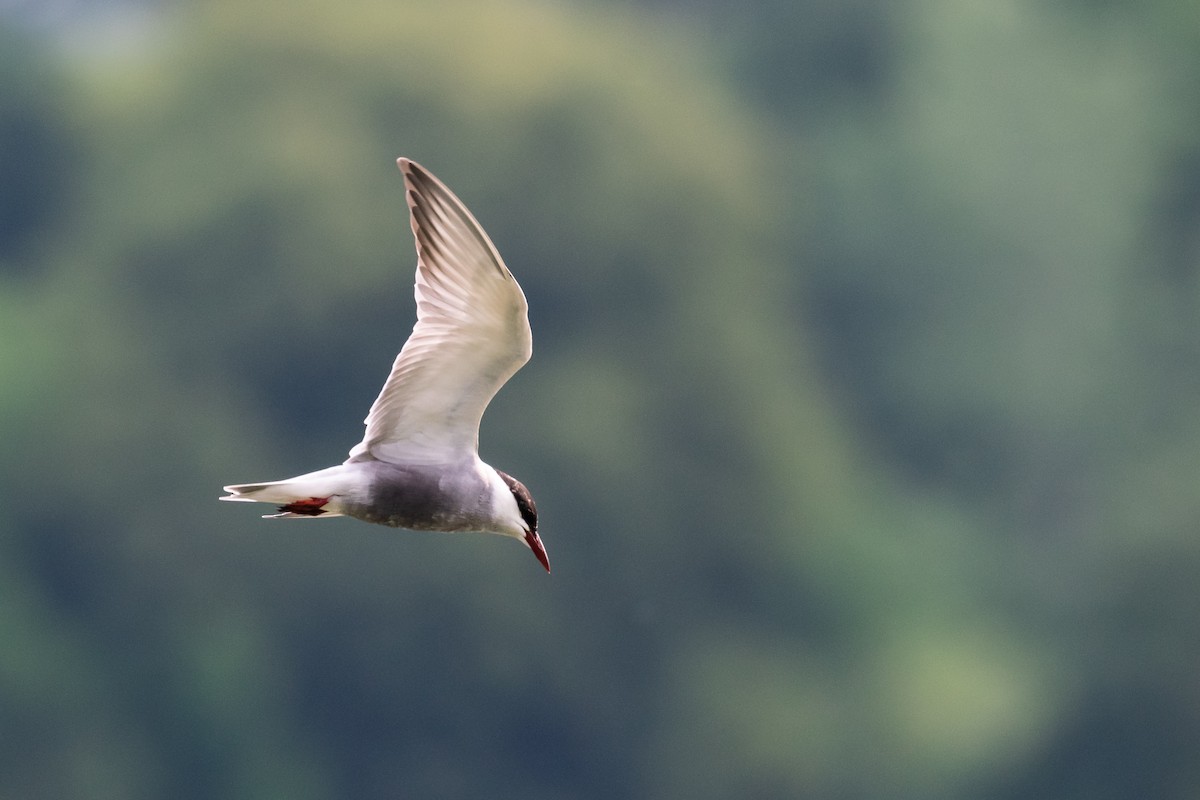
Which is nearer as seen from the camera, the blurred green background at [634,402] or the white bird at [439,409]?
the white bird at [439,409]

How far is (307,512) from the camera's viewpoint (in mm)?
3838

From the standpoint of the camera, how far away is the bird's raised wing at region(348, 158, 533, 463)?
3676 millimetres

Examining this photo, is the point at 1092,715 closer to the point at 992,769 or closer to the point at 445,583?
the point at 992,769

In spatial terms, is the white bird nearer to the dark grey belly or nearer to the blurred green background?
the dark grey belly

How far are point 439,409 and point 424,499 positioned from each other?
206 mm

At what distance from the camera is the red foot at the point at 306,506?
380 cm

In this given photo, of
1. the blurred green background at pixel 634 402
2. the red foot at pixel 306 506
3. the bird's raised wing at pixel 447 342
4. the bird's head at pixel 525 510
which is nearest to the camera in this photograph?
the bird's raised wing at pixel 447 342

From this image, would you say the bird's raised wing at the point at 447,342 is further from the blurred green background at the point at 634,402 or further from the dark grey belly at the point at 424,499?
the blurred green background at the point at 634,402

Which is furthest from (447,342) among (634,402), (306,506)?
(634,402)

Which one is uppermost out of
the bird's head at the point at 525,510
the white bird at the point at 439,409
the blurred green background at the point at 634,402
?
the white bird at the point at 439,409

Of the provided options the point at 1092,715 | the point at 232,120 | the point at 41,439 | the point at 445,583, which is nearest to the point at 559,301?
the point at 445,583

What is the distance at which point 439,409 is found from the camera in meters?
3.89

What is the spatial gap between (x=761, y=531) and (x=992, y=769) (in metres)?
3.58

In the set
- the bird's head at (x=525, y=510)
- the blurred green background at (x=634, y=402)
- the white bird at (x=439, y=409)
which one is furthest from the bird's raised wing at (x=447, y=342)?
the blurred green background at (x=634, y=402)
